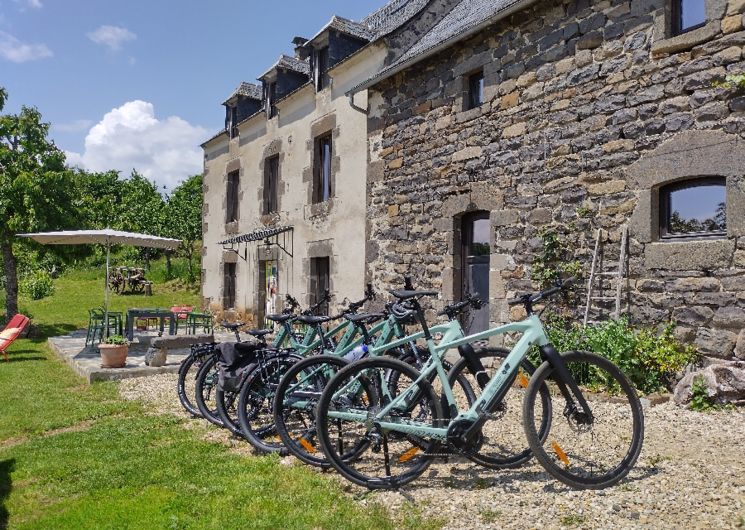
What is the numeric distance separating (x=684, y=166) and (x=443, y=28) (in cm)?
521

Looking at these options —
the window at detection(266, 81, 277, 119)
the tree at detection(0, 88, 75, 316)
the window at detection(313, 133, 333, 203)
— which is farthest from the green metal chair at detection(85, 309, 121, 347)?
the window at detection(266, 81, 277, 119)

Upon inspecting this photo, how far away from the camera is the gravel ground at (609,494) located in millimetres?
2801

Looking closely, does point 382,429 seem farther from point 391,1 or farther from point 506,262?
point 391,1

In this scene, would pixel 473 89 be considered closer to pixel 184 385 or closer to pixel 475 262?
pixel 475 262

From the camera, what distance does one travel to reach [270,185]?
13.7 metres

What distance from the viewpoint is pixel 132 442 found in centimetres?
449

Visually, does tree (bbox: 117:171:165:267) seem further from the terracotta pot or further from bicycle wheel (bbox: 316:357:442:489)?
bicycle wheel (bbox: 316:357:442:489)

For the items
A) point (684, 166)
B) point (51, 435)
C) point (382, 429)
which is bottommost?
point (51, 435)

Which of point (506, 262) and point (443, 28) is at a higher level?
point (443, 28)

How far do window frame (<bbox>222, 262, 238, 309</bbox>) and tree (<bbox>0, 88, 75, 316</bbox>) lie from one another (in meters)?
3.87

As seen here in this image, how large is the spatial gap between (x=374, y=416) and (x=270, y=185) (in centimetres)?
1091

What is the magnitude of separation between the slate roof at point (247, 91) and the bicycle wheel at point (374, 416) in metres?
12.8

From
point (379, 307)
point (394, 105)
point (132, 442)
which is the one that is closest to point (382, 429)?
point (132, 442)

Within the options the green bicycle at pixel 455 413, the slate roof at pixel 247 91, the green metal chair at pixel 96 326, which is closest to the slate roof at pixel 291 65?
the slate roof at pixel 247 91
